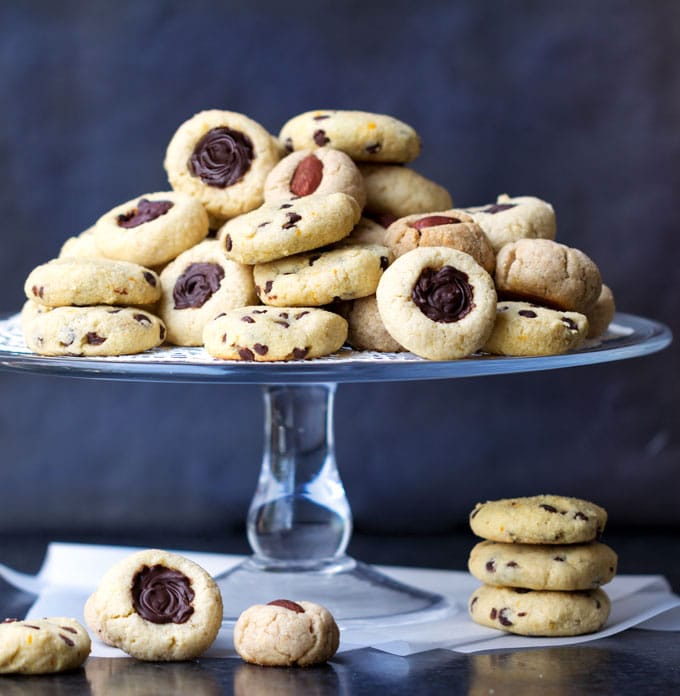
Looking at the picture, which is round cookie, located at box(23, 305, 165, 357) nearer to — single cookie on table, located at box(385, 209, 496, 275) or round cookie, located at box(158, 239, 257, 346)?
round cookie, located at box(158, 239, 257, 346)

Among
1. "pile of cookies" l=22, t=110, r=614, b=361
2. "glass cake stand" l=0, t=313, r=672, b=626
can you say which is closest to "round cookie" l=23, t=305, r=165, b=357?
"pile of cookies" l=22, t=110, r=614, b=361

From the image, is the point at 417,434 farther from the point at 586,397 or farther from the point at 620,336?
the point at 620,336

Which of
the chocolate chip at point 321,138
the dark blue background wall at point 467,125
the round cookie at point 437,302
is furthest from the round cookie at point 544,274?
the dark blue background wall at point 467,125

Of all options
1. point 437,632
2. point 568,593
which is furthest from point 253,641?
point 568,593

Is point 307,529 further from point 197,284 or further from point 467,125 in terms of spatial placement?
point 467,125

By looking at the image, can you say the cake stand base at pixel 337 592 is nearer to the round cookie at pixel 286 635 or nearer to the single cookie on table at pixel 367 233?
the round cookie at pixel 286 635
